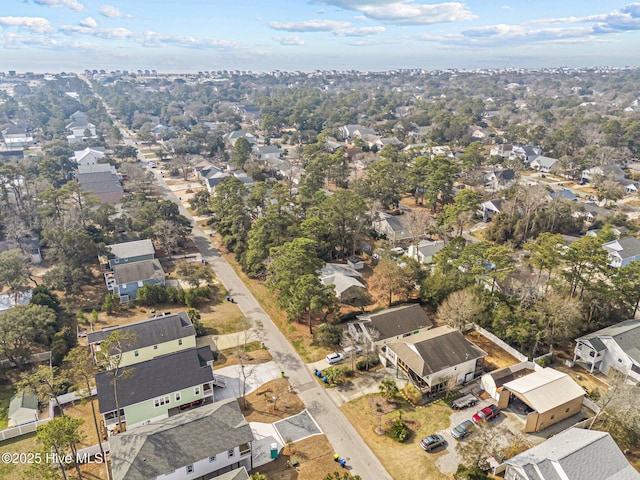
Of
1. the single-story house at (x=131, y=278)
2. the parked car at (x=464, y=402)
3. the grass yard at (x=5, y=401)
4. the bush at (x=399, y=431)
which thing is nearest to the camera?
the bush at (x=399, y=431)

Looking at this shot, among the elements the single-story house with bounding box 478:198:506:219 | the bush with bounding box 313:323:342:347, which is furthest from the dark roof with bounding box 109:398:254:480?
the single-story house with bounding box 478:198:506:219

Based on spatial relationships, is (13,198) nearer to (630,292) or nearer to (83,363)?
(83,363)

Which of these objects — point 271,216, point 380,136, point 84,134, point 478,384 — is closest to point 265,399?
point 478,384

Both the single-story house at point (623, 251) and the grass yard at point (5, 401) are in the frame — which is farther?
the single-story house at point (623, 251)

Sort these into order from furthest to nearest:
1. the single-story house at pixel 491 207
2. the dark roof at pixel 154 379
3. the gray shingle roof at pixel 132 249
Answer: the single-story house at pixel 491 207 → the gray shingle roof at pixel 132 249 → the dark roof at pixel 154 379

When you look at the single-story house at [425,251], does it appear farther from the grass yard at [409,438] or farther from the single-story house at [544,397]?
the grass yard at [409,438]

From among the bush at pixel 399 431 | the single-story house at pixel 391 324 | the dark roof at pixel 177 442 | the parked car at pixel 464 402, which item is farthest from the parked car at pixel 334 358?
the dark roof at pixel 177 442
